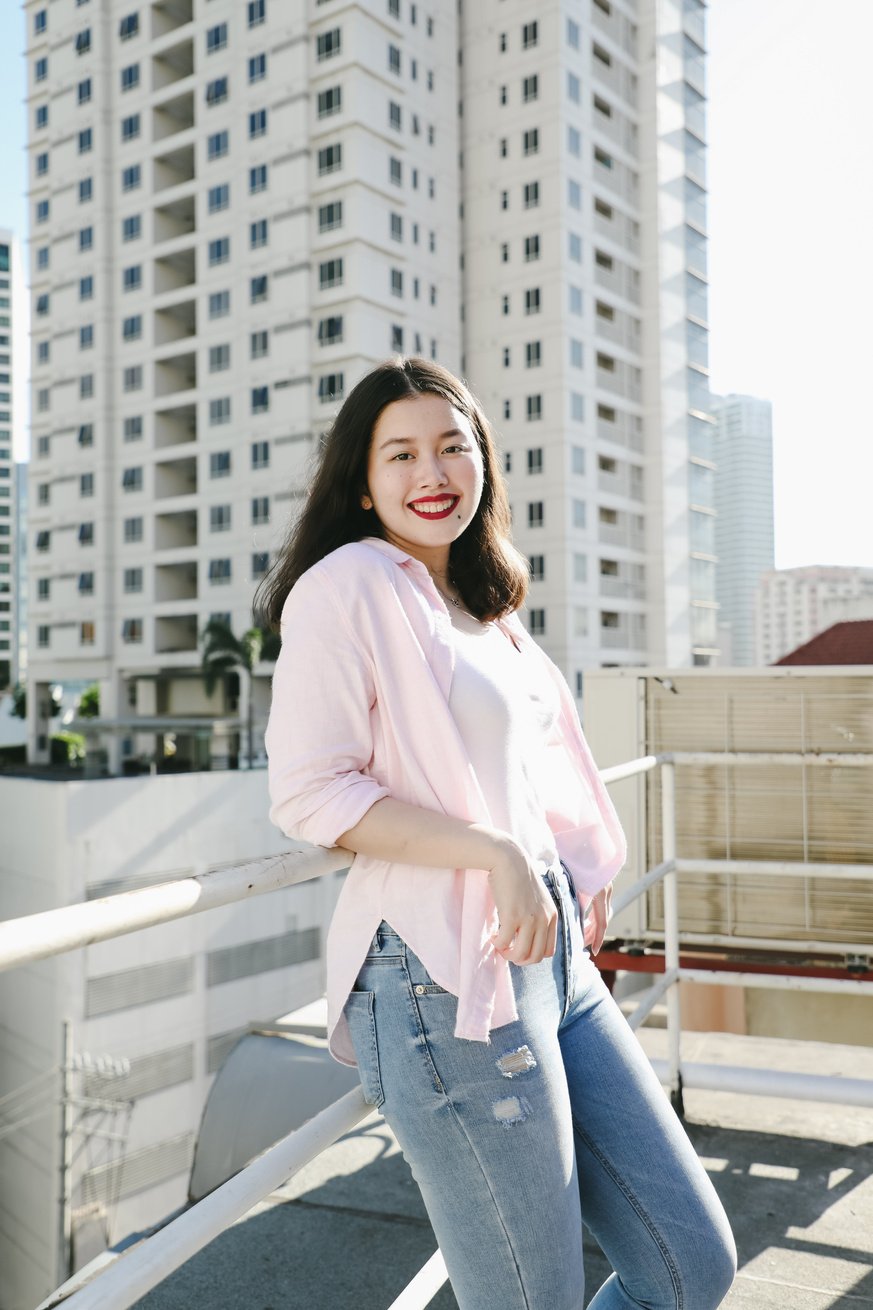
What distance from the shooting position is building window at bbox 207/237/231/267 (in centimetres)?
3819

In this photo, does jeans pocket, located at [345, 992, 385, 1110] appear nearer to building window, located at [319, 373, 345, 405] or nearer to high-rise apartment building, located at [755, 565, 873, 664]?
building window, located at [319, 373, 345, 405]

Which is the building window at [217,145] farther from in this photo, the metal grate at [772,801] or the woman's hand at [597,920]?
the woman's hand at [597,920]

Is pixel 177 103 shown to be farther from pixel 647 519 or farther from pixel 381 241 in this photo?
pixel 647 519

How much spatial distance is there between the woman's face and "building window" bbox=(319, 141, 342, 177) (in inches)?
1519

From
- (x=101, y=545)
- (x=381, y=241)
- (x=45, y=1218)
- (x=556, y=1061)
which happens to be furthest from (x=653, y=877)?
(x=101, y=545)

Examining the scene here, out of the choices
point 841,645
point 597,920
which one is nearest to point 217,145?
point 841,645

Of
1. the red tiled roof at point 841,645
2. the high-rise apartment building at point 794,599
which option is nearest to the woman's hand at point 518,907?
the red tiled roof at point 841,645

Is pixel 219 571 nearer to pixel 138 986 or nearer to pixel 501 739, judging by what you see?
pixel 138 986

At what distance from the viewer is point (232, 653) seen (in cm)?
3575

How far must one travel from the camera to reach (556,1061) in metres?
1.36

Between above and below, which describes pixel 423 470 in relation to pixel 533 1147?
above

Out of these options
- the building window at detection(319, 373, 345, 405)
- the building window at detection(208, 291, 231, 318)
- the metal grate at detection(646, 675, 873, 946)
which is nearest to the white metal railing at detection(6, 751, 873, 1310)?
the metal grate at detection(646, 675, 873, 946)

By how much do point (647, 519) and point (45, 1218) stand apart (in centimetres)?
3141

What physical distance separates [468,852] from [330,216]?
38.7 m
